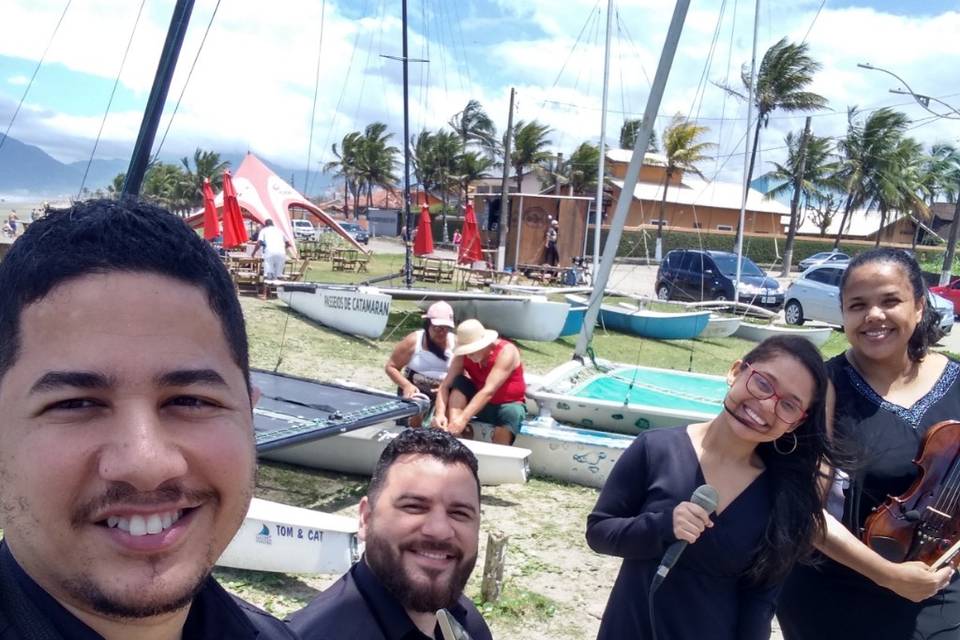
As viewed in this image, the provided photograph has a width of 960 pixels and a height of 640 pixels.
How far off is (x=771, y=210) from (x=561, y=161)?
14.9 metres

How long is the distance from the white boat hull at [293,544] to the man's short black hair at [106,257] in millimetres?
3244

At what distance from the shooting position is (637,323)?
15305 millimetres

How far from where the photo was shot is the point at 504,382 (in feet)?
20.2

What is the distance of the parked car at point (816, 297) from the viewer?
17.4m

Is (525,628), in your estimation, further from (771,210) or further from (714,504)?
(771,210)

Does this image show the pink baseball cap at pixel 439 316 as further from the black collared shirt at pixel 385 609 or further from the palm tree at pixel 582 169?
the palm tree at pixel 582 169

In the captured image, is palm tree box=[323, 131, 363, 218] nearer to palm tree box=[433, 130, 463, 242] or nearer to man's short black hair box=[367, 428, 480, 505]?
palm tree box=[433, 130, 463, 242]

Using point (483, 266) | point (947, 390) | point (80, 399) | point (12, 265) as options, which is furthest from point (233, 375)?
point (483, 266)

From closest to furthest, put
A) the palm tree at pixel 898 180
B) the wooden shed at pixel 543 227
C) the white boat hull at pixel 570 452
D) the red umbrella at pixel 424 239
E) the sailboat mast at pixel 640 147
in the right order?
1. the white boat hull at pixel 570 452
2. the sailboat mast at pixel 640 147
3. the red umbrella at pixel 424 239
4. the wooden shed at pixel 543 227
5. the palm tree at pixel 898 180

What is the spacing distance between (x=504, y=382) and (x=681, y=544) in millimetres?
4220

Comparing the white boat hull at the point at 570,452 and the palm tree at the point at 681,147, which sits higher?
the palm tree at the point at 681,147

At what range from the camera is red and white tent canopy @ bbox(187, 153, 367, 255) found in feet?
65.8

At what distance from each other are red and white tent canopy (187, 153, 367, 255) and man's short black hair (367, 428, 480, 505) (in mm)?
17908

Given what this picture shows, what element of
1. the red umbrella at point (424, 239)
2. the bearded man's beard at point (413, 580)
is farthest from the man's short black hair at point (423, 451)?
the red umbrella at point (424, 239)
